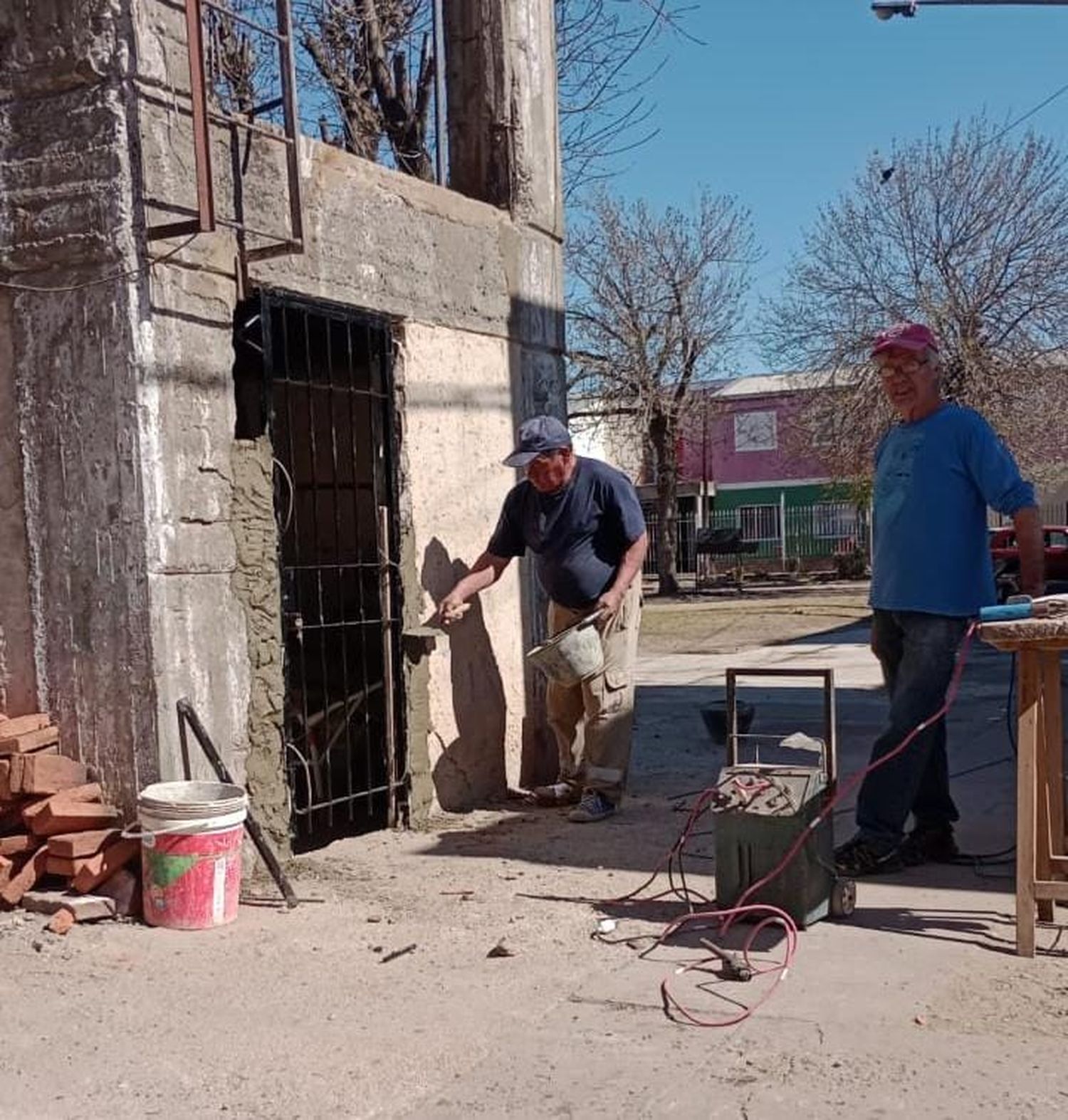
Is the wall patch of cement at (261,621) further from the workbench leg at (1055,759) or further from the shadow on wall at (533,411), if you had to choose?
the workbench leg at (1055,759)

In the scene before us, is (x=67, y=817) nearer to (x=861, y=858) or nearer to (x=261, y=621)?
(x=261, y=621)

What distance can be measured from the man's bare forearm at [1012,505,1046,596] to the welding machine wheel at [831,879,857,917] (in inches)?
49.8

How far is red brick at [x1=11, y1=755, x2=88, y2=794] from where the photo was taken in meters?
4.97

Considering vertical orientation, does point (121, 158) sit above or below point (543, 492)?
above

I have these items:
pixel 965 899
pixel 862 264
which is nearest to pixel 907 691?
pixel 965 899

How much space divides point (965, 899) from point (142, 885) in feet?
10.1

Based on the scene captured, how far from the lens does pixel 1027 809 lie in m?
4.24

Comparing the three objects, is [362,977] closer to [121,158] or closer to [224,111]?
[121,158]

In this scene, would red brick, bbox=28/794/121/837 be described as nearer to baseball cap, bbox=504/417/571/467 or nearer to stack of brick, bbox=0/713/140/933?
stack of brick, bbox=0/713/140/933

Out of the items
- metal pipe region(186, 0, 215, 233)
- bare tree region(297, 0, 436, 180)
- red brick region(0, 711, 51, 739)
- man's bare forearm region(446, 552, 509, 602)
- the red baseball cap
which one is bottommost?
red brick region(0, 711, 51, 739)

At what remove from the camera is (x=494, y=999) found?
13.4 feet

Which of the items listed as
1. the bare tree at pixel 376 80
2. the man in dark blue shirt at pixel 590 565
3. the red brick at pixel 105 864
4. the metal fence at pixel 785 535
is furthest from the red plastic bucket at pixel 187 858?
the metal fence at pixel 785 535

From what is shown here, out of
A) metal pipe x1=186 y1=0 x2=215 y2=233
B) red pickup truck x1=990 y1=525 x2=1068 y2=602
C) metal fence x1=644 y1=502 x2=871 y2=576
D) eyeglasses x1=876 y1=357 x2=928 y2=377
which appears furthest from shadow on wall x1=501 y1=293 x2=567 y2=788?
metal fence x1=644 y1=502 x2=871 y2=576

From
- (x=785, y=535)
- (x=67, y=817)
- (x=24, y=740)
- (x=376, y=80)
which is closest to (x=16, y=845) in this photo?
(x=67, y=817)
